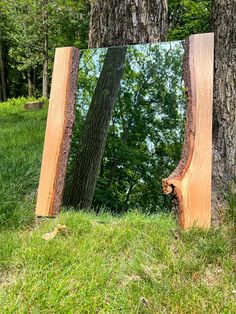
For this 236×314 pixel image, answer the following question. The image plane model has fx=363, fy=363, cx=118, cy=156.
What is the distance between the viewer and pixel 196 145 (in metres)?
2.32

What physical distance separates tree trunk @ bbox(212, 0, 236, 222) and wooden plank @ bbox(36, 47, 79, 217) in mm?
1030

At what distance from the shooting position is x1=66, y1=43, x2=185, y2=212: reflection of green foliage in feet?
8.24

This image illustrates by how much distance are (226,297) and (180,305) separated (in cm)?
25

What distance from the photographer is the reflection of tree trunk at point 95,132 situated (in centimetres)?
267

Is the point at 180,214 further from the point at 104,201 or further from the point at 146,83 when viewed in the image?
the point at 146,83

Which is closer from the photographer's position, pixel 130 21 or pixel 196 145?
pixel 196 145

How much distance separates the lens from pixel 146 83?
2.59 m

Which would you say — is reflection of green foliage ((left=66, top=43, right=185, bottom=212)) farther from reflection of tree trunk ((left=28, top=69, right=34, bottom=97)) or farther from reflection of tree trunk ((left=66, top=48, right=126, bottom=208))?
reflection of tree trunk ((left=28, top=69, right=34, bottom=97))

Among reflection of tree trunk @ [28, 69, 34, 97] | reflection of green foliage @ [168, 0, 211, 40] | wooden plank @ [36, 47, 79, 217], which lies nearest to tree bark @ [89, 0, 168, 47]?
wooden plank @ [36, 47, 79, 217]

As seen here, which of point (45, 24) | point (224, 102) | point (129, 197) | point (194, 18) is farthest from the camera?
point (194, 18)

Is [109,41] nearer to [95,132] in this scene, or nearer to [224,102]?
[95,132]

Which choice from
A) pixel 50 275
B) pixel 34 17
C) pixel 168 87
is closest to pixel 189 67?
pixel 168 87

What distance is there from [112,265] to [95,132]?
1.05 m

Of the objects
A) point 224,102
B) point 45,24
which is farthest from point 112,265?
point 45,24
